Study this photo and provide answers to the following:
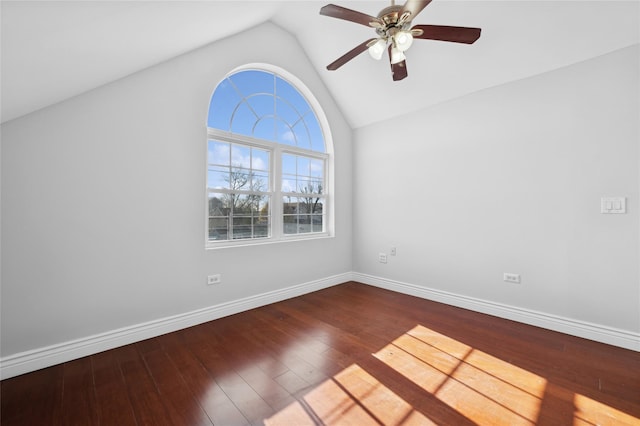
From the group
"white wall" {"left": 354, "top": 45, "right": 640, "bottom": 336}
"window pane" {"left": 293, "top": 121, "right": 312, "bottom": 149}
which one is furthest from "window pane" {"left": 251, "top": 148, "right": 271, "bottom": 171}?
"white wall" {"left": 354, "top": 45, "right": 640, "bottom": 336}

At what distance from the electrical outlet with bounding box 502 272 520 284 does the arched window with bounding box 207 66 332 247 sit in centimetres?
236

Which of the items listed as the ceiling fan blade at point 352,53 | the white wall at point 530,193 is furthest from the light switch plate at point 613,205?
the ceiling fan blade at point 352,53

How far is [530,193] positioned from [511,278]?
909 millimetres

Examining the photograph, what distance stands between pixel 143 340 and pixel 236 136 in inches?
89.1

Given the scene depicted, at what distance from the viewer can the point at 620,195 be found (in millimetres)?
2262

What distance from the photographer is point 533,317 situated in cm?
268

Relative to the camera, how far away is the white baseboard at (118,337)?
1.89 metres

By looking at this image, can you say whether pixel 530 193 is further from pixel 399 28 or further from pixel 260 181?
pixel 260 181

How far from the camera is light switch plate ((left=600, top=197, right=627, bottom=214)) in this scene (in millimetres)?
2246

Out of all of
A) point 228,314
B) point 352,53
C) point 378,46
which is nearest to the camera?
point 378,46

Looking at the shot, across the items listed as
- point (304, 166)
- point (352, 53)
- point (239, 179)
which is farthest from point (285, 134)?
point (352, 53)

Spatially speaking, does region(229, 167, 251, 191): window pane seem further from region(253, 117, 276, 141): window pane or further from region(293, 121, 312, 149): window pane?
region(293, 121, 312, 149): window pane

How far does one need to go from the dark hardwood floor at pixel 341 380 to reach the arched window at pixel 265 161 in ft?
4.05

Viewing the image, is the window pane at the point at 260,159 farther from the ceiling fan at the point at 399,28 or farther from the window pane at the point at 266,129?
the ceiling fan at the point at 399,28
